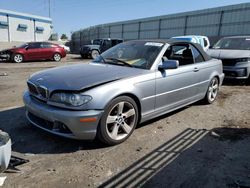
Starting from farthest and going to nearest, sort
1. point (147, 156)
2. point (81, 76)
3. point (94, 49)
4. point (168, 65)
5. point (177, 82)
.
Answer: point (94, 49), point (177, 82), point (168, 65), point (81, 76), point (147, 156)

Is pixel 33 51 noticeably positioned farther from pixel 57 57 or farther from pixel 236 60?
pixel 236 60

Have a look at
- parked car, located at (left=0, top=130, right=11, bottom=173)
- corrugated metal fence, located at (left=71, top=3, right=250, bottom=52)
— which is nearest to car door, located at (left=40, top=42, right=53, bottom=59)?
corrugated metal fence, located at (left=71, top=3, right=250, bottom=52)

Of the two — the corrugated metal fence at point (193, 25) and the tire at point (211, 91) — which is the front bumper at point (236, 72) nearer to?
the tire at point (211, 91)

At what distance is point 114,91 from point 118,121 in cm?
48

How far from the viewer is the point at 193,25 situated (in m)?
23.8

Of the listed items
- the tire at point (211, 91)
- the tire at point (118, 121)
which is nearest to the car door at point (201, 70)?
the tire at point (211, 91)

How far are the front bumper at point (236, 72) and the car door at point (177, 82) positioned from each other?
11.9 ft

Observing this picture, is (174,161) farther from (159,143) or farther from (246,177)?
(246,177)

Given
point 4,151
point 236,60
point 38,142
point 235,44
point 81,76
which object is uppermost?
point 235,44

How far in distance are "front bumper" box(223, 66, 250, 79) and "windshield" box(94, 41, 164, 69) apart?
457 cm

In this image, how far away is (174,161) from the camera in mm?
3328

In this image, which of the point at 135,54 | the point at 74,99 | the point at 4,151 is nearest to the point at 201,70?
the point at 135,54

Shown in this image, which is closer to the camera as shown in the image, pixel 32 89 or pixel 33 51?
pixel 32 89

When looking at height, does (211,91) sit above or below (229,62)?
below
